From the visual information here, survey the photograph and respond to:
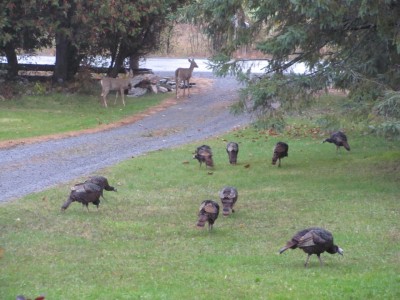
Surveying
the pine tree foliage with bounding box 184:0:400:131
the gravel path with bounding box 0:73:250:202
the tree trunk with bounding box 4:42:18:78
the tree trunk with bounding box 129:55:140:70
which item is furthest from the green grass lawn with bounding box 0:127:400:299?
the tree trunk with bounding box 129:55:140:70

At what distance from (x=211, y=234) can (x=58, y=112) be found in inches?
702

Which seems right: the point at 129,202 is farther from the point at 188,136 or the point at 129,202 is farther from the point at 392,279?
the point at 188,136

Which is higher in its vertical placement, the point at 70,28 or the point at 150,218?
the point at 70,28

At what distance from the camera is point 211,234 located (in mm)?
12328

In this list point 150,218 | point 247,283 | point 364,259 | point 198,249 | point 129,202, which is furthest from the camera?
point 129,202

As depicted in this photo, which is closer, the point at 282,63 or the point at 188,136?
the point at 282,63

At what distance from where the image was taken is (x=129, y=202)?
1499cm

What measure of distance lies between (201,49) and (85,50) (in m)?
21.1

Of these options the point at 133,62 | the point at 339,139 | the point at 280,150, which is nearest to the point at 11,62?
the point at 133,62

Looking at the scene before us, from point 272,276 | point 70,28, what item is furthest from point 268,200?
point 70,28

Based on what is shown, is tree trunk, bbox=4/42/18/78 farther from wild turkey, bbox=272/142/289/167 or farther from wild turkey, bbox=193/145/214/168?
wild turkey, bbox=272/142/289/167

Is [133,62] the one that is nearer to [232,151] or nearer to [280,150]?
[232,151]

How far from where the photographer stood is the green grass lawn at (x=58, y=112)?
25609mm

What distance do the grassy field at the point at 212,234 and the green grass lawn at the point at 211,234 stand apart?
2 centimetres
